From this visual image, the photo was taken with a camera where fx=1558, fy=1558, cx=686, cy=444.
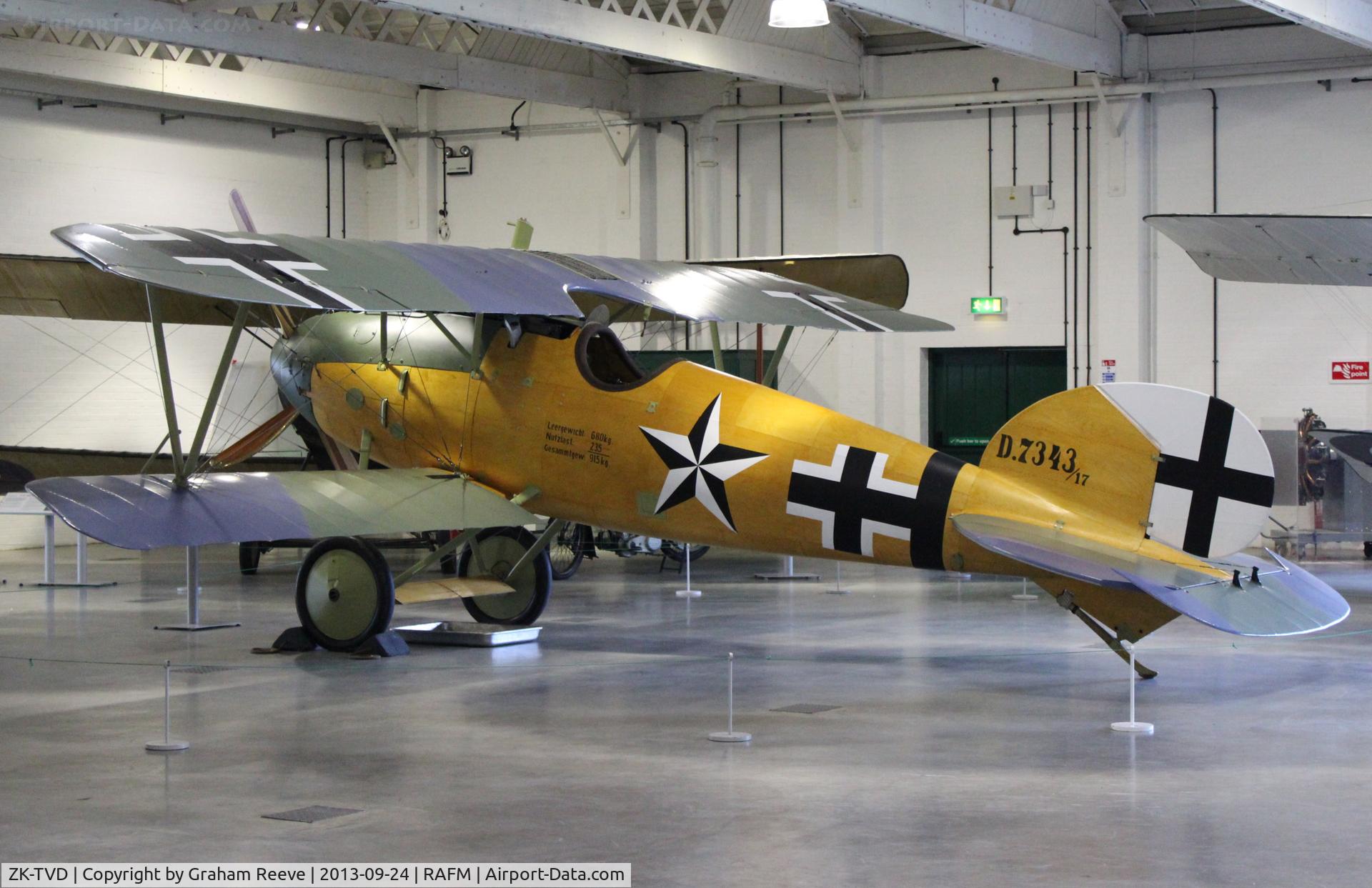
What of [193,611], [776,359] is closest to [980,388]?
[776,359]

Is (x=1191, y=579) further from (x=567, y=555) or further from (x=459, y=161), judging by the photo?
(x=459, y=161)

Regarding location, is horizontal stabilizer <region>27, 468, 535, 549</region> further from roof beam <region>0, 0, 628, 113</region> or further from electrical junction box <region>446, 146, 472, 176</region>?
electrical junction box <region>446, 146, 472, 176</region>

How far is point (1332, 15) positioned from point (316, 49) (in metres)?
11.7

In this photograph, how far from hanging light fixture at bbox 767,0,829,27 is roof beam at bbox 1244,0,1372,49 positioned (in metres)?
4.04

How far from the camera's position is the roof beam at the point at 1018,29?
1619cm

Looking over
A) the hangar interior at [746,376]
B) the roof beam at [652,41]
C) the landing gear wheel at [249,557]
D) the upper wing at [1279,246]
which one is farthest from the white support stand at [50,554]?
the upper wing at [1279,246]

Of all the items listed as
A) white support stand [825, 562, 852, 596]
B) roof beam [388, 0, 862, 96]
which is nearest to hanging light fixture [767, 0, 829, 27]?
roof beam [388, 0, 862, 96]

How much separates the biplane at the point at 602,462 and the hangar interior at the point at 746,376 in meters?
0.71

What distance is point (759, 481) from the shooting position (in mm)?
9828

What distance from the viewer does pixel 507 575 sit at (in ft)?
40.1

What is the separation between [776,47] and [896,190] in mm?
2985

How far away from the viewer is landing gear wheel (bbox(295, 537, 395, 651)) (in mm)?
10555

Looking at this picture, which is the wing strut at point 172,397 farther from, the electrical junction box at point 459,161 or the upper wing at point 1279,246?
the electrical junction box at point 459,161
